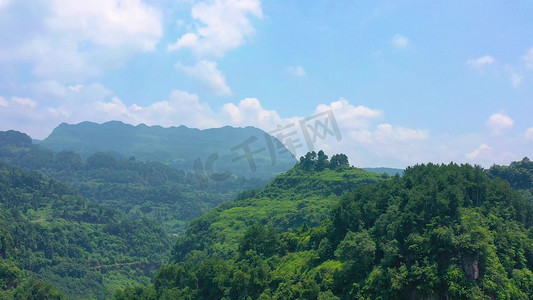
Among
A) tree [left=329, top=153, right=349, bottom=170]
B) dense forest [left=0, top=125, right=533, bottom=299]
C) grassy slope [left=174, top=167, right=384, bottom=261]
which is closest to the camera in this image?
dense forest [left=0, top=125, right=533, bottom=299]

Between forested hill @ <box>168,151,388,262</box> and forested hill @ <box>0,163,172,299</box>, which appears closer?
forested hill @ <box>0,163,172,299</box>

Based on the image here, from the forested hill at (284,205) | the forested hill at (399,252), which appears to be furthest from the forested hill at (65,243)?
the forested hill at (399,252)

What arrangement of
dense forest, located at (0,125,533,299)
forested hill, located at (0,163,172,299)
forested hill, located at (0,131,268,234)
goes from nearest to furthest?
1. dense forest, located at (0,125,533,299)
2. forested hill, located at (0,163,172,299)
3. forested hill, located at (0,131,268,234)

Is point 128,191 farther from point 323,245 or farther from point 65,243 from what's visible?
point 323,245

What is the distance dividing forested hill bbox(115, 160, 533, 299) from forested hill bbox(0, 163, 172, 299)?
876 inches

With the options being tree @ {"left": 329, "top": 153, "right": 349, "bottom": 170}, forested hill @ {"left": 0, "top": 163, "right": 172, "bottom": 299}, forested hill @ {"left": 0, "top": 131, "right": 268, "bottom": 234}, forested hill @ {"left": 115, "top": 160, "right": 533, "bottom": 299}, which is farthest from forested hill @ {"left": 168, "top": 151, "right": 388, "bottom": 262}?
forested hill @ {"left": 0, "top": 131, "right": 268, "bottom": 234}

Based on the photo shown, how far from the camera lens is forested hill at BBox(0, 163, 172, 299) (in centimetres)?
7061

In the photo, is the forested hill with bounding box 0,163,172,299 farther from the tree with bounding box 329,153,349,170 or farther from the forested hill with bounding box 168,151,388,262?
the tree with bounding box 329,153,349,170

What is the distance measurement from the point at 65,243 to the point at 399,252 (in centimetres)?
7193

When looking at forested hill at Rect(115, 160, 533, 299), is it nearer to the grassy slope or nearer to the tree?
the grassy slope

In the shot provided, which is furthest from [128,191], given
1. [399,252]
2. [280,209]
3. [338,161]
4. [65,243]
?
A: [399,252]

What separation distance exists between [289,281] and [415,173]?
45.8 ft

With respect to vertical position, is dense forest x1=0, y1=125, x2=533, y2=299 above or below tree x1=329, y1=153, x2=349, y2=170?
below

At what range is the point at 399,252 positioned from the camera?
33.2 m
